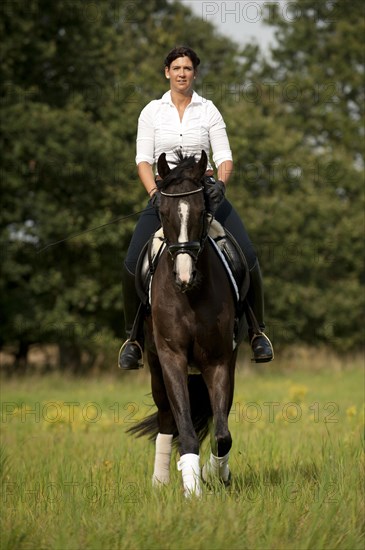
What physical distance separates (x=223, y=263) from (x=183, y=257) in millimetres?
995

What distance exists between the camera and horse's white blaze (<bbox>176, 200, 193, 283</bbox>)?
643 cm

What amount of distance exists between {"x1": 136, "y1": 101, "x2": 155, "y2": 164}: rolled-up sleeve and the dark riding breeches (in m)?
0.44

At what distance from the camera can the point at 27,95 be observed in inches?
1011

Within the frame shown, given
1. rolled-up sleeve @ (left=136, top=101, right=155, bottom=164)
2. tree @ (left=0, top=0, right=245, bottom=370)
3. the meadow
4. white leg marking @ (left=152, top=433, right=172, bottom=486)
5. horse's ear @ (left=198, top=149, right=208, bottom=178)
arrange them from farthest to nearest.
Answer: tree @ (left=0, top=0, right=245, bottom=370) → white leg marking @ (left=152, top=433, right=172, bottom=486) → rolled-up sleeve @ (left=136, top=101, right=155, bottom=164) → horse's ear @ (left=198, top=149, right=208, bottom=178) → the meadow

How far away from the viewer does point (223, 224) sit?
25.8 feet

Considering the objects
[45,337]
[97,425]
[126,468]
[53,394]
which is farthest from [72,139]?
[126,468]

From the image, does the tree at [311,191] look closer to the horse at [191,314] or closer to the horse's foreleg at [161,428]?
the horse's foreleg at [161,428]

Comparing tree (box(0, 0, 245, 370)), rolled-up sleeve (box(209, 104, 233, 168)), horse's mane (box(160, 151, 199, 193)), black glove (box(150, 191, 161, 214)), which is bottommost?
black glove (box(150, 191, 161, 214))

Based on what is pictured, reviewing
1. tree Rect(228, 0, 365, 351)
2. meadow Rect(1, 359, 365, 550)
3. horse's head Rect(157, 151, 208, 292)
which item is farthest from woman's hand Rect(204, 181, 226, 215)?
tree Rect(228, 0, 365, 351)

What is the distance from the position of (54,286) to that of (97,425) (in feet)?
42.4

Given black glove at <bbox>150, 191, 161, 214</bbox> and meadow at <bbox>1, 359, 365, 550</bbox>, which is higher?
black glove at <bbox>150, 191, 161, 214</bbox>

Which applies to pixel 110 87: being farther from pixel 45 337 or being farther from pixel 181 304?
pixel 181 304

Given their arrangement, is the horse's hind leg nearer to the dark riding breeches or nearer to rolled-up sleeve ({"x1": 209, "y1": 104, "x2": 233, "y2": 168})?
the dark riding breeches

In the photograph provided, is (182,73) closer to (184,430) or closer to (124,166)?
(184,430)
